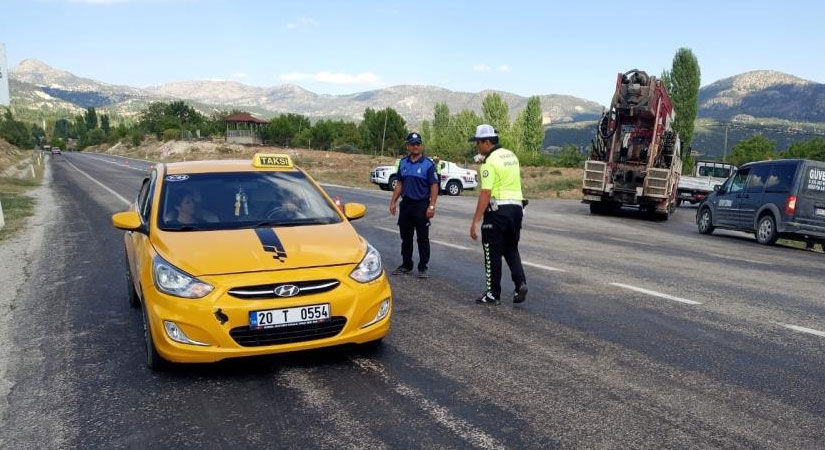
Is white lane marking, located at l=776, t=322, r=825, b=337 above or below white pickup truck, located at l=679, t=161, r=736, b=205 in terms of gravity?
below

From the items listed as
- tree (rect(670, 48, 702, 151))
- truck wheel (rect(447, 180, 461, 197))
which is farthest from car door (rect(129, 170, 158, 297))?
tree (rect(670, 48, 702, 151))

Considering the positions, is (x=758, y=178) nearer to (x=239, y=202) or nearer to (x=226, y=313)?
(x=239, y=202)

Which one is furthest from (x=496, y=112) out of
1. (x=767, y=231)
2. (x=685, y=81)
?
(x=767, y=231)

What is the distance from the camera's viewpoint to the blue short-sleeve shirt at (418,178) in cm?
812

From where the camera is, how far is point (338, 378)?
14.5 feet

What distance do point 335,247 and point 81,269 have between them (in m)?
5.60

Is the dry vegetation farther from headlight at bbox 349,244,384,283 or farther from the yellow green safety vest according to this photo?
headlight at bbox 349,244,384,283

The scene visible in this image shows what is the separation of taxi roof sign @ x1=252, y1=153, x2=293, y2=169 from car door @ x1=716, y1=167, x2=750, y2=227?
42.0ft

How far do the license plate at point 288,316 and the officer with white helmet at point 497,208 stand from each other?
98.1 inches

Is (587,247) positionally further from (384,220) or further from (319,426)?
(319,426)

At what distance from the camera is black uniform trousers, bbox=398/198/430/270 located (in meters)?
8.15

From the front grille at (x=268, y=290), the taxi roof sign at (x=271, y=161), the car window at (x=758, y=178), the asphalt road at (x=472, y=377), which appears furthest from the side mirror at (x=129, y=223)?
the car window at (x=758, y=178)

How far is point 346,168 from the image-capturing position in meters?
48.0

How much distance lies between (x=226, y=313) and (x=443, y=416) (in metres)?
1.61
